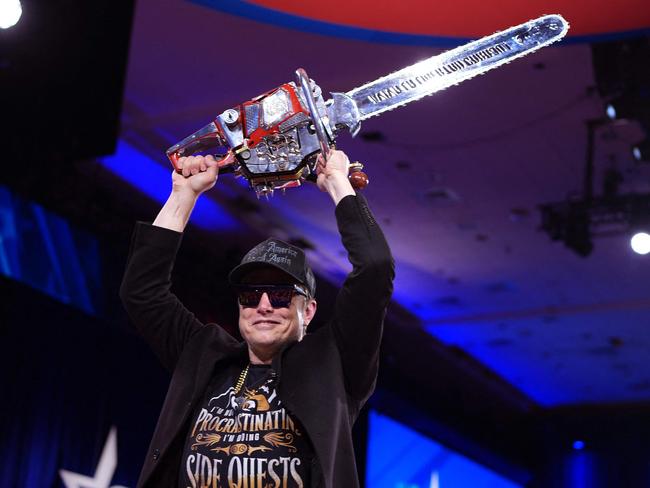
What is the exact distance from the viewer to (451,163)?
831 centimetres

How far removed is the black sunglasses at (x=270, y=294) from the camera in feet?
8.03

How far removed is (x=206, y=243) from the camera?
31.9 ft

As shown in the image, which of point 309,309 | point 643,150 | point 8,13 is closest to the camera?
point 309,309

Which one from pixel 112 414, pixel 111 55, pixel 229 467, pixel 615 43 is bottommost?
pixel 229 467

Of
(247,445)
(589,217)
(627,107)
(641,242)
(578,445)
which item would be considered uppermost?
(578,445)

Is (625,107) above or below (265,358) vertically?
above

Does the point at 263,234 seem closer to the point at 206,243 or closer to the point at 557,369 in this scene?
the point at 206,243

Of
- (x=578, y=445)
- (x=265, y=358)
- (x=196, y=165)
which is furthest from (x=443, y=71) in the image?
(x=578, y=445)

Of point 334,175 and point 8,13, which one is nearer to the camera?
point 334,175

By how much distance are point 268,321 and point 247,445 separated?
327mm

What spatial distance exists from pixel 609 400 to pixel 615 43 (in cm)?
1097

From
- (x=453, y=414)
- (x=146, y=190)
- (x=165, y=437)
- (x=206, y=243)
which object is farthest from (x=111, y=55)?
(x=453, y=414)

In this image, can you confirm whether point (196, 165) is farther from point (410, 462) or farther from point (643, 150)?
point (410, 462)

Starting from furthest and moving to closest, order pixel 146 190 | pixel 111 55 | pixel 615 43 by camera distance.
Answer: pixel 146 190
pixel 615 43
pixel 111 55
